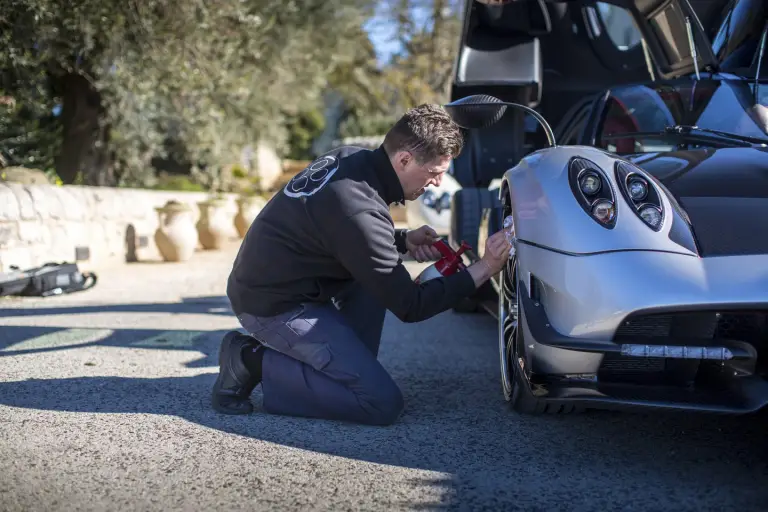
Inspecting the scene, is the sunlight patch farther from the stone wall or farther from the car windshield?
the car windshield

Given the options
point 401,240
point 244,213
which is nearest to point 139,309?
point 401,240

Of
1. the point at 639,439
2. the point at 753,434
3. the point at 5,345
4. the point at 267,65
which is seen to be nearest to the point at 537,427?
the point at 639,439

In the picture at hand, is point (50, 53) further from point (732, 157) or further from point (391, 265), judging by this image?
point (732, 157)

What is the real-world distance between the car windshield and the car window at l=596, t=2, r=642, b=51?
10.4ft

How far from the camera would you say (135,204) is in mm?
10672

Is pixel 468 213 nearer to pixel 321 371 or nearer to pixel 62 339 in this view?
pixel 321 371

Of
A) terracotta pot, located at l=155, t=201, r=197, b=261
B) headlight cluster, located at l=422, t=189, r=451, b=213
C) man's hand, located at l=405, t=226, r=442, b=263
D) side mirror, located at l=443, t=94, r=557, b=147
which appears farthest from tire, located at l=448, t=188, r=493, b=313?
terracotta pot, located at l=155, t=201, r=197, b=261

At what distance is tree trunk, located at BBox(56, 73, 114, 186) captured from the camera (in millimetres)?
11844

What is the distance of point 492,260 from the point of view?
3.35 meters

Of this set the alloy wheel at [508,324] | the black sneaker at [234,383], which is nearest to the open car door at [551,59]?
the alloy wheel at [508,324]

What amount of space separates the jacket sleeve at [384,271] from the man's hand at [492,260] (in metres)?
0.04

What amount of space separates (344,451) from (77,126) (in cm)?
1027

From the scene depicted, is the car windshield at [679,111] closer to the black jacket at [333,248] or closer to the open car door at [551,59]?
the open car door at [551,59]

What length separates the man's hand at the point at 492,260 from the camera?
3320 millimetres
